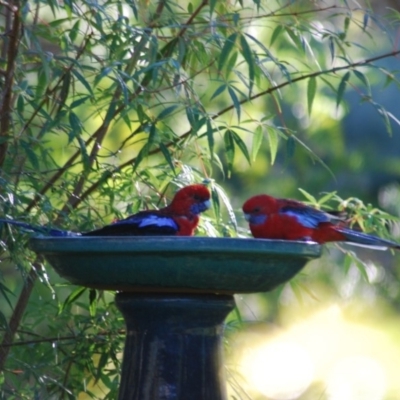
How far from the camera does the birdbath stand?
2127mm

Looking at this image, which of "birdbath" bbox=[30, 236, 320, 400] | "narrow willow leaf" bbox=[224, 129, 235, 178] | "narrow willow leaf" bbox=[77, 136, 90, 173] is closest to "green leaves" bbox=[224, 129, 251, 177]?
"narrow willow leaf" bbox=[224, 129, 235, 178]

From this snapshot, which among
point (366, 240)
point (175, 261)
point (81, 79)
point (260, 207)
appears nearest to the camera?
point (175, 261)

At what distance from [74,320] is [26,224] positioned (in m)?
0.72

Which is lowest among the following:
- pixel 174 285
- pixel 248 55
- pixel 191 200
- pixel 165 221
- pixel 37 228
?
pixel 174 285

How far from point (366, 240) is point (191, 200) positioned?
62 centimetres

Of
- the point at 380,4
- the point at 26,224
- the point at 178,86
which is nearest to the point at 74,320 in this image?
the point at 26,224

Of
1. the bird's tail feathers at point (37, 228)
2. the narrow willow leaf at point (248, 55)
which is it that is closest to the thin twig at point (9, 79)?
the bird's tail feathers at point (37, 228)

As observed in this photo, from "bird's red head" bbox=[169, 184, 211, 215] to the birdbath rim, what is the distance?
1.61ft

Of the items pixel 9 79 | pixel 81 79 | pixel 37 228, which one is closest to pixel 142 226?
pixel 37 228

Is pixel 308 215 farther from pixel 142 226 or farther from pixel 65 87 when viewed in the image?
pixel 65 87

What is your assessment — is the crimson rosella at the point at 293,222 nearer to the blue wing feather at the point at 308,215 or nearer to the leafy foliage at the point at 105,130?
the blue wing feather at the point at 308,215

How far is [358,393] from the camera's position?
7465 mm

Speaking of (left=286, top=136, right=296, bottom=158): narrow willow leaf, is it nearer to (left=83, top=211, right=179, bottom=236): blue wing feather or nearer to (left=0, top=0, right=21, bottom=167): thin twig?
(left=83, top=211, right=179, bottom=236): blue wing feather

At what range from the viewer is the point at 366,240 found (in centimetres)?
284
